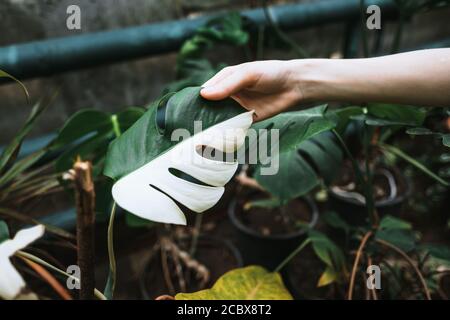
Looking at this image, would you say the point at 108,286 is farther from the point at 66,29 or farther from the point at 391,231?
the point at 66,29

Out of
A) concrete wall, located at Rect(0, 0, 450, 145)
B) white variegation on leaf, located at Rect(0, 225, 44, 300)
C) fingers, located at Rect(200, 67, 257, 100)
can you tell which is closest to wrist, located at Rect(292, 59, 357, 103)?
fingers, located at Rect(200, 67, 257, 100)

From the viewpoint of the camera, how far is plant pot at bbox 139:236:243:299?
3.78 ft

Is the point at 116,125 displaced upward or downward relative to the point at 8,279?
upward

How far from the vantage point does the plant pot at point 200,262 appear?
1.15 meters

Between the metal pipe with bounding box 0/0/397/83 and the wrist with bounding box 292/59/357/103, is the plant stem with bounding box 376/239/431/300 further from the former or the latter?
the metal pipe with bounding box 0/0/397/83

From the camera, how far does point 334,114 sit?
74 centimetres

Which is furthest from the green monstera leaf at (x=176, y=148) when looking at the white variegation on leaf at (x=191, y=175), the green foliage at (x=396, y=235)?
the green foliage at (x=396, y=235)

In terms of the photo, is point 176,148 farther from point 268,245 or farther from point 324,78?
point 268,245

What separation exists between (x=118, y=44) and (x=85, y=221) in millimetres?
729

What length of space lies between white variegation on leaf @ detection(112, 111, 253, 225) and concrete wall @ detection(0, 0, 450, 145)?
904 mm

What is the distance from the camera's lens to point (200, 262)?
1230 millimetres

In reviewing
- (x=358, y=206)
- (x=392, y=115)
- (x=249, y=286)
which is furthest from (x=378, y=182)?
(x=249, y=286)
